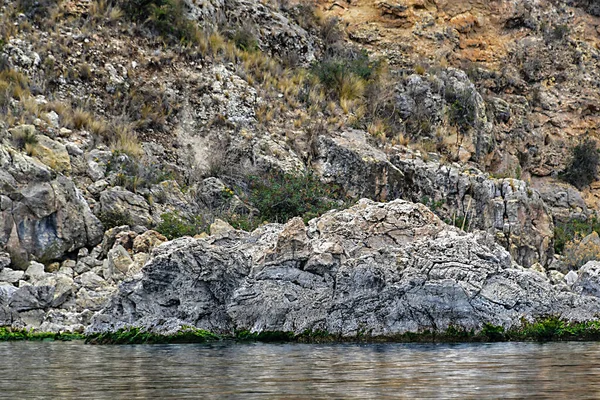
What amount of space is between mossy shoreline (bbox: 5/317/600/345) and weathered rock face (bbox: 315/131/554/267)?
11657 mm

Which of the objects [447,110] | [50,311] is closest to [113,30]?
[447,110]

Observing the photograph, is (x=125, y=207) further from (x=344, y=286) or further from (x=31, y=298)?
(x=344, y=286)

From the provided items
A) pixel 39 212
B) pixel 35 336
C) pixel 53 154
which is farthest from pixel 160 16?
pixel 35 336

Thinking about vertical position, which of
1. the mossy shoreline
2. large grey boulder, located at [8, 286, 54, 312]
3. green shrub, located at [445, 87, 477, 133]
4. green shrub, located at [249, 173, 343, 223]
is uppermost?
green shrub, located at [445, 87, 477, 133]

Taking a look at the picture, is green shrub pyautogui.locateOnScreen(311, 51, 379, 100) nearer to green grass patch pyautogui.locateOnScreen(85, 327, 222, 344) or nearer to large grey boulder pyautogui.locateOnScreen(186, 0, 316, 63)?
large grey boulder pyautogui.locateOnScreen(186, 0, 316, 63)

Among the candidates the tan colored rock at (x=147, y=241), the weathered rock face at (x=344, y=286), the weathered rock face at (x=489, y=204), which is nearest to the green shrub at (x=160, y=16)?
the weathered rock face at (x=489, y=204)

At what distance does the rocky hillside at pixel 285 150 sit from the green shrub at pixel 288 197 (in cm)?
6

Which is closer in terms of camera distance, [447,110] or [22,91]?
[22,91]

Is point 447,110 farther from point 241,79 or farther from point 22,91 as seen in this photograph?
point 22,91

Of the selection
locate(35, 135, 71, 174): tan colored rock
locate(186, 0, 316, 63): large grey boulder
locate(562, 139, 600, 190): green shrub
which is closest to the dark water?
locate(35, 135, 71, 174): tan colored rock

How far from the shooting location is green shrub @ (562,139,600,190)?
36281mm

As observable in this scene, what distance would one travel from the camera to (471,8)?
135 ft

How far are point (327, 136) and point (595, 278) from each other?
14505mm

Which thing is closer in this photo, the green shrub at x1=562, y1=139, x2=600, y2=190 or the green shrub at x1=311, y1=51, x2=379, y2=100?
the green shrub at x1=311, y1=51, x2=379, y2=100
